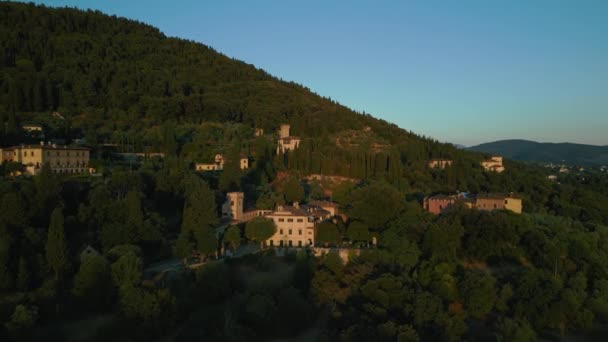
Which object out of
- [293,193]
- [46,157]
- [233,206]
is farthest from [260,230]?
[46,157]

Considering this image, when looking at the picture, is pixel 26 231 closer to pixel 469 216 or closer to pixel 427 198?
pixel 469 216

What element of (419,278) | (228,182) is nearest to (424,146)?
(228,182)

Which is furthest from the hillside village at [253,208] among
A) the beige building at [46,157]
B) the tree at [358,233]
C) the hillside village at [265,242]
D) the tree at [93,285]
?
the tree at [93,285]

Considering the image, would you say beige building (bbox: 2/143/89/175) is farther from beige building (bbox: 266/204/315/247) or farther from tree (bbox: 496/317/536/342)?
tree (bbox: 496/317/536/342)

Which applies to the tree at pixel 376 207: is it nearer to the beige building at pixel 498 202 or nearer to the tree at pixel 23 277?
the beige building at pixel 498 202

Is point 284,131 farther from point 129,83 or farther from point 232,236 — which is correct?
point 232,236

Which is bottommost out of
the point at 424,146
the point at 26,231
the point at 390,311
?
the point at 390,311

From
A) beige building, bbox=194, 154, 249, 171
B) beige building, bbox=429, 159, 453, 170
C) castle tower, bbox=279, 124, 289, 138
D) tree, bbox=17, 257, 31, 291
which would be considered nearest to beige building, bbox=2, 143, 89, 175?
beige building, bbox=194, 154, 249, 171
